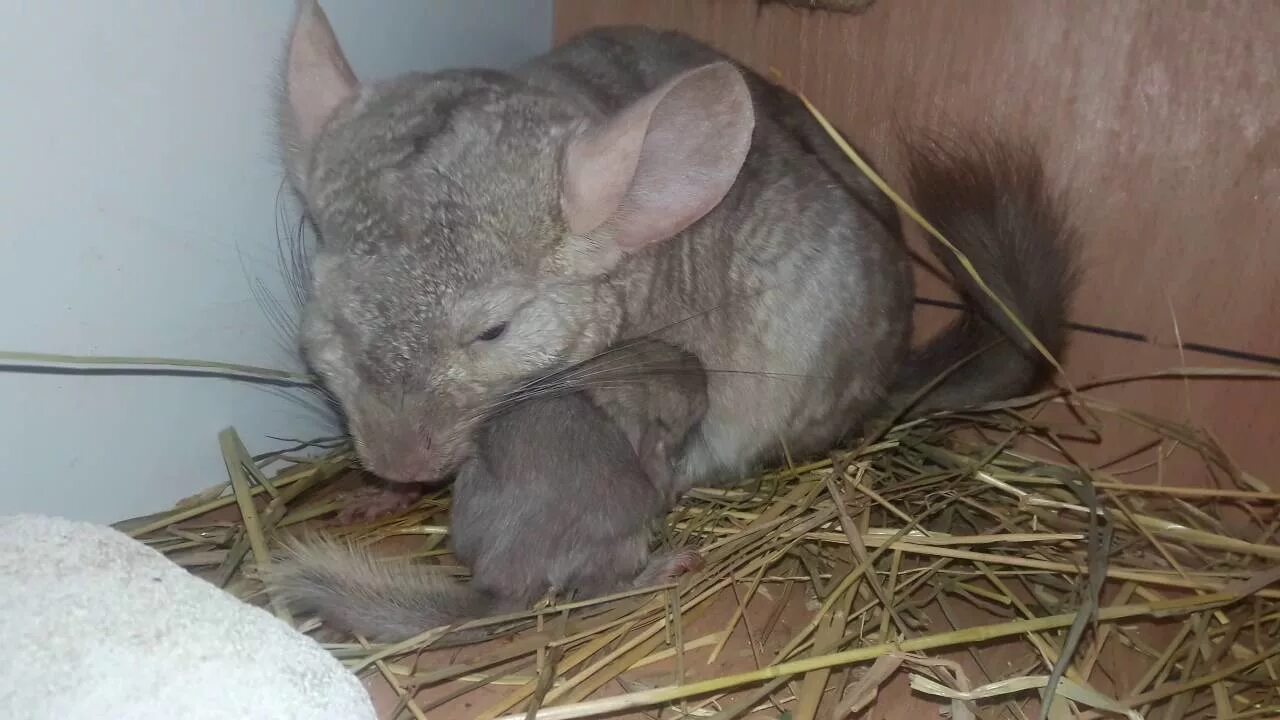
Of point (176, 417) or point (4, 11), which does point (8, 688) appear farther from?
point (4, 11)

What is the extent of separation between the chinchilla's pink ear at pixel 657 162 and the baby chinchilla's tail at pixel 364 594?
22.3 inches

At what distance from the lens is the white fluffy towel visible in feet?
3.81

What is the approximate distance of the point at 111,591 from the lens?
129 centimetres

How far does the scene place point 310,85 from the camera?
1757 millimetres

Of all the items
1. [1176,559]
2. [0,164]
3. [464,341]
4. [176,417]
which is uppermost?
[0,164]

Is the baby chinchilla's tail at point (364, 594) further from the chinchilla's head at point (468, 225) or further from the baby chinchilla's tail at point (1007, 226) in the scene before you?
the baby chinchilla's tail at point (1007, 226)

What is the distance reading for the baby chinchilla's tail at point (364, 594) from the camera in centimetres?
160

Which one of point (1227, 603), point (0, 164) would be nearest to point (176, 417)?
point (0, 164)

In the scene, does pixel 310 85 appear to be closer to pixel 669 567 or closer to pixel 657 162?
pixel 657 162

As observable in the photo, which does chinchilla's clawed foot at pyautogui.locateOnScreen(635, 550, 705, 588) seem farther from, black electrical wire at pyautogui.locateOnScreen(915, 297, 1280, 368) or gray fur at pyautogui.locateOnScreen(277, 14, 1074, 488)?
black electrical wire at pyautogui.locateOnScreen(915, 297, 1280, 368)

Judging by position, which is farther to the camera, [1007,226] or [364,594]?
[1007,226]

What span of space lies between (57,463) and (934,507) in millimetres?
1476

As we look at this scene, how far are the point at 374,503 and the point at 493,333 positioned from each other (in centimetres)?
61

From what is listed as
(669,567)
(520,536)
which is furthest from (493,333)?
(669,567)
